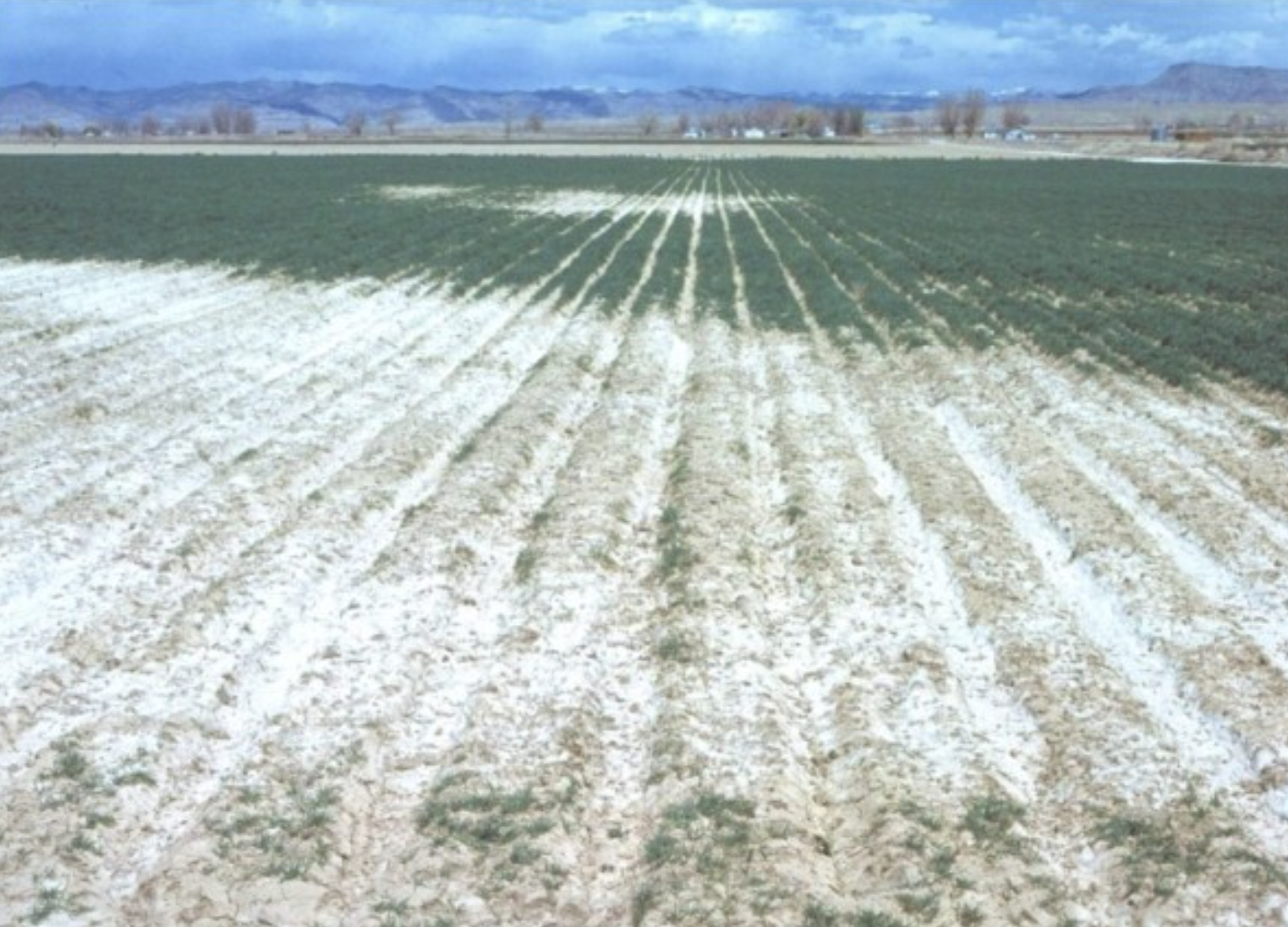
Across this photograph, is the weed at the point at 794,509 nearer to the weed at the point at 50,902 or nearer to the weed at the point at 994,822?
the weed at the point at 994,822

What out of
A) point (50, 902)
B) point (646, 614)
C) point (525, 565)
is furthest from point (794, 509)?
point (50, 902)

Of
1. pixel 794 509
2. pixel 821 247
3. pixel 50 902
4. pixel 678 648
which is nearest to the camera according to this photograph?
pixel 50 902

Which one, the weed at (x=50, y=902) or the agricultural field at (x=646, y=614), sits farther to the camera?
the agricultural field at (x=646, y=614)

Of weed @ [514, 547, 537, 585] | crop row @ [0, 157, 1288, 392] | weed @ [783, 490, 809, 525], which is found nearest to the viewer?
weed @ [514, 547, 537, 585]

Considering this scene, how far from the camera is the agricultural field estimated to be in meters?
6.70

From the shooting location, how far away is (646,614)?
10.1 meters

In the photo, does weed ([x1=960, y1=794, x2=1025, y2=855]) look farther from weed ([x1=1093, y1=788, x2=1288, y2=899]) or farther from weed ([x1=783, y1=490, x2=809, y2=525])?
weed ([x1=783, y1=490, x2=809, y2=525])

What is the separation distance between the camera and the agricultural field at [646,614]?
6.70 metres

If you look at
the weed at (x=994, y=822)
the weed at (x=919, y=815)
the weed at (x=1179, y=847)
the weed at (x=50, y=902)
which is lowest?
the weed at (x=50, y=902)

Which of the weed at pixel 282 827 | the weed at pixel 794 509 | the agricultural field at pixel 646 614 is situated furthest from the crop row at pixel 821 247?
the weed at pixel 282 827

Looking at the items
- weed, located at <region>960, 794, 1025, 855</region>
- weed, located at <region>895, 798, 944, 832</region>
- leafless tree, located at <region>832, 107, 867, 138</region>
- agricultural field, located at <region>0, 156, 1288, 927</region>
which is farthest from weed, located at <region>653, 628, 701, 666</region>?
leafless tree, located at <region>832, 107, 867, 138</region>

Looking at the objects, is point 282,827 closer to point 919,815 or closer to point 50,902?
point 50,902

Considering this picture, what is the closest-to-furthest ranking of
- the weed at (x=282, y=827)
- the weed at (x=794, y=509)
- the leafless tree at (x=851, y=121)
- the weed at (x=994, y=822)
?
the weed at (x=282, y=827)
the weed at (x=994, y=822)
the weed at (x=794, y=509)
the leafless tree at (x=851, y=121)

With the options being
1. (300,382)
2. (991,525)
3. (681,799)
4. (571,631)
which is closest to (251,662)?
(571,631)
